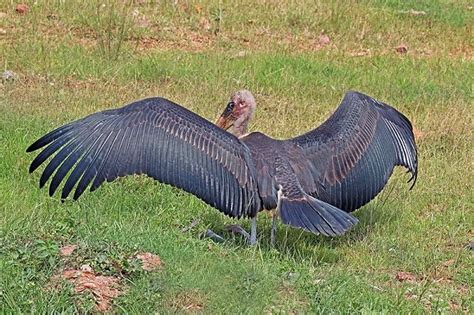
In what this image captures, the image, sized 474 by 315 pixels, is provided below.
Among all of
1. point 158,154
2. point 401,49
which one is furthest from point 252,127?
point 401,49

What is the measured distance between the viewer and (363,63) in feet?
34.8

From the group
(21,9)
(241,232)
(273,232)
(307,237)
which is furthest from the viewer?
(21,9)

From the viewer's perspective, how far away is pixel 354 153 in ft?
19.5

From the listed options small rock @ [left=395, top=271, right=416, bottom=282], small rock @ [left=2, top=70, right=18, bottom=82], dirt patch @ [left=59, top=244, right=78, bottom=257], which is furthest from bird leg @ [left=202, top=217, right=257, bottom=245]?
small rock @ [left=2, top=70, right=18, bottom=82]

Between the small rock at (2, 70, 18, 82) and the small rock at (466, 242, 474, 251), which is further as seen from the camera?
the small rock at (2, 70, 18, 82)

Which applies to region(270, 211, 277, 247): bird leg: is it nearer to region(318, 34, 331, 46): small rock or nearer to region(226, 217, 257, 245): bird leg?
region(226, 217, 257, 245): bird leg

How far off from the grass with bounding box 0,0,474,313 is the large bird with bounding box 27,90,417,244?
246mm

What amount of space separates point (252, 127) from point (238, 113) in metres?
1.38

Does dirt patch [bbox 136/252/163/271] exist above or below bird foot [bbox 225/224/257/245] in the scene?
above

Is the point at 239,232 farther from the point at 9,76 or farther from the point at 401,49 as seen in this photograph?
the point at 401,49

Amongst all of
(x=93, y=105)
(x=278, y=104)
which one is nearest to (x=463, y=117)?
(x=278, y=104)

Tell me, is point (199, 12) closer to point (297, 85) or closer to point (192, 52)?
point (192, 52)

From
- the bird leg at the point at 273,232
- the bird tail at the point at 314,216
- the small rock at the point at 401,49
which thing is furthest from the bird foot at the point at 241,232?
the small rock at the point at 401,49

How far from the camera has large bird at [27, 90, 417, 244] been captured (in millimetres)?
5164
